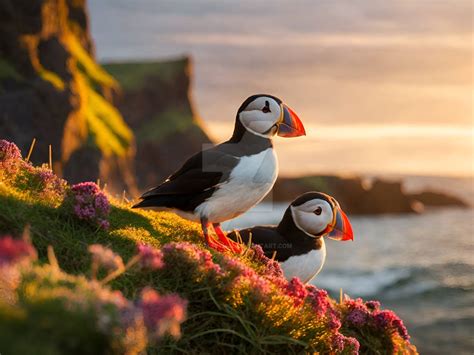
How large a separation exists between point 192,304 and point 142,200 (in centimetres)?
218

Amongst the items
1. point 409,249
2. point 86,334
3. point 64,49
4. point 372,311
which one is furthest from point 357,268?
point 86,334

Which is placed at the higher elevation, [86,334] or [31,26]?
[86,334]

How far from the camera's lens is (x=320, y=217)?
27.6 feet

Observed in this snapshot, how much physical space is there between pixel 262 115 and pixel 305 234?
5.20 feet

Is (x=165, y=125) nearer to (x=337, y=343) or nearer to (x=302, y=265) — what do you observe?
(x=302, y=265)

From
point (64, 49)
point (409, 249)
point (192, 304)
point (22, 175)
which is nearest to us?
point (192, 304)

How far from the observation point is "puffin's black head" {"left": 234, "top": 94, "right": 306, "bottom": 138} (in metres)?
7.99

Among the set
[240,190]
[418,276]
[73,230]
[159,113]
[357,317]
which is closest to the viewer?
[73,230]

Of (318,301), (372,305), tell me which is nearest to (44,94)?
(372,305)

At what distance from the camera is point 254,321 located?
20.0 feet

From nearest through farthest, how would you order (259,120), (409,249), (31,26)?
(259,120), (31,26), (409,249)

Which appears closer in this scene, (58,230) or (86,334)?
(86,334)

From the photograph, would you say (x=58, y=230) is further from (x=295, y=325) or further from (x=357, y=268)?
(x=357, y=268)

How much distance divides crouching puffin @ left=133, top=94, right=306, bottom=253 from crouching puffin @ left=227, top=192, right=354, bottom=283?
2.52ft
